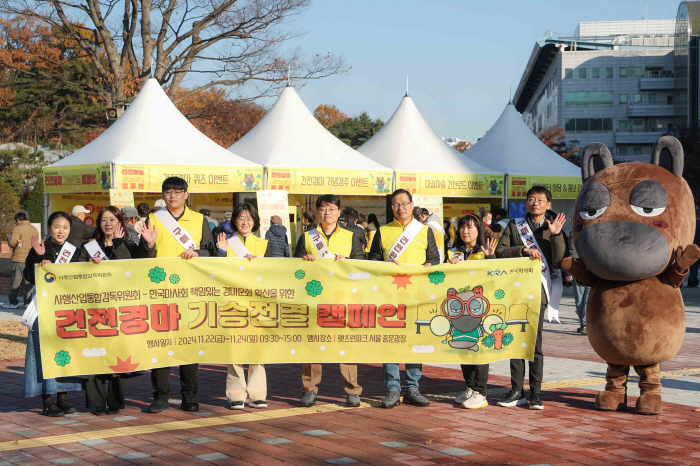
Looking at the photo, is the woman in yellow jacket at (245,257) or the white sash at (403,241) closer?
the woman in yellow jacket at (245,257)

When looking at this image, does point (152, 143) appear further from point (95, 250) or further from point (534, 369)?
point (534, 369)

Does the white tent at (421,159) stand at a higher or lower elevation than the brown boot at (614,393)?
higher

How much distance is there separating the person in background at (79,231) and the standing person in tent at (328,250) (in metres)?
1.85

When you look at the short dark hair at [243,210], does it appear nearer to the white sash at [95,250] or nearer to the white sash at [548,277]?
the white sash at [95,250]

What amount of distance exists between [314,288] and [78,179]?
32.3 ft

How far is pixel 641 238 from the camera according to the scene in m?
5.96

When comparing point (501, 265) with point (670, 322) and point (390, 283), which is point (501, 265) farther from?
point (670, 322)

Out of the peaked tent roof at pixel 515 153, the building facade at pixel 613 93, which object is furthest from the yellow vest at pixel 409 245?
the building facade at pixel 613 93

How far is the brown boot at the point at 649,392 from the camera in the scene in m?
6.13

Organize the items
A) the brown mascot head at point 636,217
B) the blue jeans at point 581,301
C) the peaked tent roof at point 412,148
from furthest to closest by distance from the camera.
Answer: the peaked tent roof at point 412,148 → the blue jeans at point 581,301 → the brown mascot head at point 636,217

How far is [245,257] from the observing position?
643 centimetres

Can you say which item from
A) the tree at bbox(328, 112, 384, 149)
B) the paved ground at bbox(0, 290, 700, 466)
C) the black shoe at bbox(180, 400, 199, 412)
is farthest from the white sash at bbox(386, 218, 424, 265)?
the tree at bbox(328, 112, 384, 149)

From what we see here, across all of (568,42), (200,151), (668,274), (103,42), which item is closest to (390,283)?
(668,274)

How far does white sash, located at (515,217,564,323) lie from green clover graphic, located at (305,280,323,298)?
1783mm
